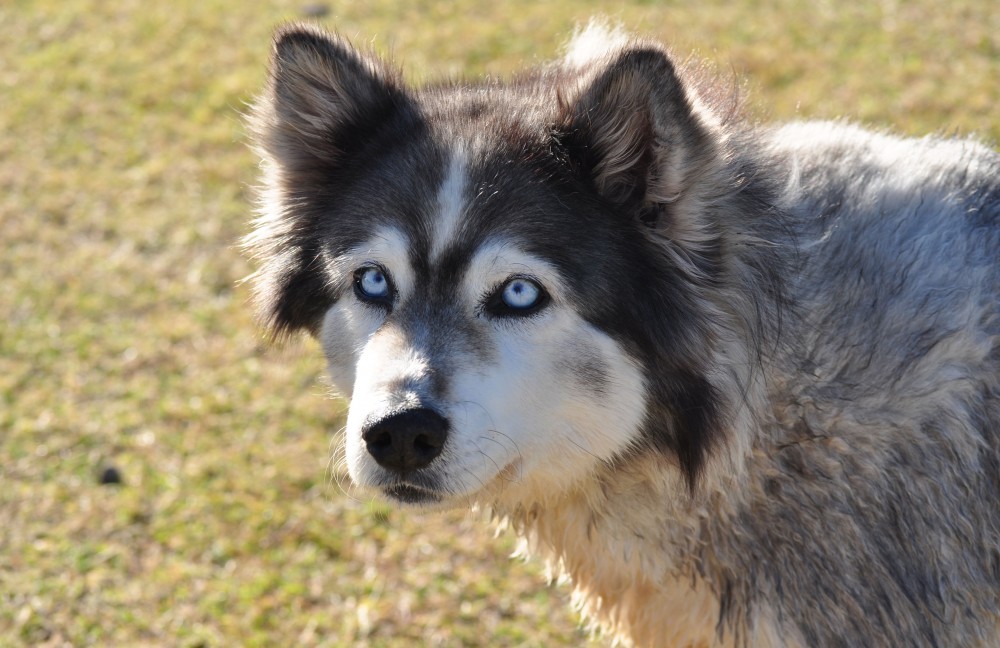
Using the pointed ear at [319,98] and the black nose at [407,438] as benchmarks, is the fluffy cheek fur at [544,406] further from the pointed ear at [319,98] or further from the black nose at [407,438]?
the pointed ear at [319,98]

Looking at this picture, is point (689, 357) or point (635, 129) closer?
point (635, 129)

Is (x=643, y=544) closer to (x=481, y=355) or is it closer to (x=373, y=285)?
(x=481, y=355)

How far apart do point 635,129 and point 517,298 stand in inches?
21.5

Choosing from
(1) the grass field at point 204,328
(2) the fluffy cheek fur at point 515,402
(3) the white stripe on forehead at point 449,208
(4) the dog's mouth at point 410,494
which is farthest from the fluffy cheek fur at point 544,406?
(1) the grass field at point 204,328

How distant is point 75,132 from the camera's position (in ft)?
26.5

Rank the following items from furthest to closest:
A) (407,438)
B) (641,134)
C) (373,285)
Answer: (373,285), (641,134), (407,438)

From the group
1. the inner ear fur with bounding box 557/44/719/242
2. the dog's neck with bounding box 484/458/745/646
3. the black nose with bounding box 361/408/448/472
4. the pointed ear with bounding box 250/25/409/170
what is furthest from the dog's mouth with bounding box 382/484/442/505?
the pointed ear with bounding box 250/25/409/170

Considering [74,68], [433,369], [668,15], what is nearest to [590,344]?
[433,369]

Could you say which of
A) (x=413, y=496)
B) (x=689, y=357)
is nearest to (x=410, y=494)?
(x=413, y=496)

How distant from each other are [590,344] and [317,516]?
2.37 m

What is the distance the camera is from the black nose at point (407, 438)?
2639mm

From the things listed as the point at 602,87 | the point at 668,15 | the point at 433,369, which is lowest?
the point at 668,15

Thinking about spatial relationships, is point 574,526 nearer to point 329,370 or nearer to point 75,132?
point 329,370

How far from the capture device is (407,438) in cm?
265
